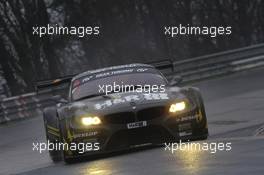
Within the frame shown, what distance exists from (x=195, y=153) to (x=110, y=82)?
113 inches

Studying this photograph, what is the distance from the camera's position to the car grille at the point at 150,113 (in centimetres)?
1139

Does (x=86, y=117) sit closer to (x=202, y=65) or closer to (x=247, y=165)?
(x=247, y=165)

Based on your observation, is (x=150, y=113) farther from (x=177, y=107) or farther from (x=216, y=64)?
(x=216, y=64)

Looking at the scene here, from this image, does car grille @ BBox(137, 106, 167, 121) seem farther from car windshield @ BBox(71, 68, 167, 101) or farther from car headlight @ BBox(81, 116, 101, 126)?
car windshield @ BBox(71, 68, 167, 101)

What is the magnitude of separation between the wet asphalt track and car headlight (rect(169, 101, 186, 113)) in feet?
1.72

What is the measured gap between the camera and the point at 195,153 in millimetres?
10336

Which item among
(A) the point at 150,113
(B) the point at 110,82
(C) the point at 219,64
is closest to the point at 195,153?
(A) the point at 150,113

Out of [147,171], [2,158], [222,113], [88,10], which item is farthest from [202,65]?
[147,171]

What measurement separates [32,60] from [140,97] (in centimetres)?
1942

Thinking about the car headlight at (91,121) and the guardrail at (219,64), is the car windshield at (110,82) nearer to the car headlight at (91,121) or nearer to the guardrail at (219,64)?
the car headlight at (91,121)

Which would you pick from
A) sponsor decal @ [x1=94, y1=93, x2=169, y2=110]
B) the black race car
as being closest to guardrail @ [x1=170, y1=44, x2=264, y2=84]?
the black race car

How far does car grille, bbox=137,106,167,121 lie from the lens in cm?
1139

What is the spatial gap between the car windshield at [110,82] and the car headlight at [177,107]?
1208 mm

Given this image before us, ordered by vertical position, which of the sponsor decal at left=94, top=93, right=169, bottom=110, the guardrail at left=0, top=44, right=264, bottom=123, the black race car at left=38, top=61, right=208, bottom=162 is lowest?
the guardrail at left=0, top=44, right=264, bottom=123
